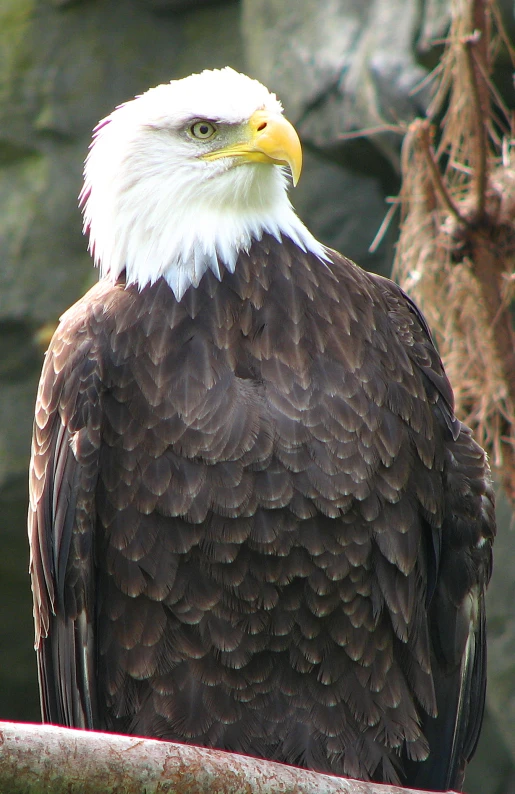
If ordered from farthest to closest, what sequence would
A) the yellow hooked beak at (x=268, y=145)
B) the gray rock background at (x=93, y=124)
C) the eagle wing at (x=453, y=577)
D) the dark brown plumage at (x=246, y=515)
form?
the gray rock background at (x=93, y=124) < the eagle wing at (x=453, y=577) < the yellow hooked beak at (x=268, y=145) < the dark brown plumage at (x=246, y=515)

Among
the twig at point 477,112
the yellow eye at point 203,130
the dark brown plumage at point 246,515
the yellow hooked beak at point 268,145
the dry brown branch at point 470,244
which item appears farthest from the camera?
the dry brown branch at point 470,244

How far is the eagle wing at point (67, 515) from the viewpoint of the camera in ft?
8.66

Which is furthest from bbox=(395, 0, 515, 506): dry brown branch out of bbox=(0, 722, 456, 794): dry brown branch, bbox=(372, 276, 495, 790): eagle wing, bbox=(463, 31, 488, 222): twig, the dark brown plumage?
bbox=(0, 722, 456, 794): dry brown branch

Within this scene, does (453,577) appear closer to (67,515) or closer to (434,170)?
(67,515)

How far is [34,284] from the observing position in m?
6.39

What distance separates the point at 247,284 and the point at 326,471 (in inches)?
20.7

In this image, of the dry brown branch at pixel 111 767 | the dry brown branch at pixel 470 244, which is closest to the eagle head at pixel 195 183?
the dry brown branch at pixel 470 244

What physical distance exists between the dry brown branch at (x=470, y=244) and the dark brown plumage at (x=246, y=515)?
38.0 inches

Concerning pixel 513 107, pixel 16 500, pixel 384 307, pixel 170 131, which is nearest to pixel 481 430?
pixel 384 307

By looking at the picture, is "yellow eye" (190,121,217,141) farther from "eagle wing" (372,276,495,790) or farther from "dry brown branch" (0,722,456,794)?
"dry brown branch" (0,722,456,794)

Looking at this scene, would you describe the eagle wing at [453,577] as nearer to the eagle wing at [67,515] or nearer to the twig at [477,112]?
the twig at [477,112]

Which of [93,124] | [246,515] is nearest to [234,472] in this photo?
[246,515]

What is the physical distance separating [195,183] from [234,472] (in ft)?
2.61

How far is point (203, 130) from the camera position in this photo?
2789 millimetres
